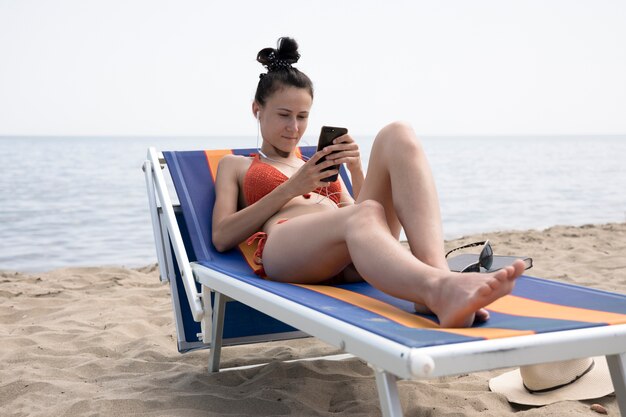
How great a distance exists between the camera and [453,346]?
67.1 inches

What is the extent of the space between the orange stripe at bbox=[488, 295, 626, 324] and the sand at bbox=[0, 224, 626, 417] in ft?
1.64

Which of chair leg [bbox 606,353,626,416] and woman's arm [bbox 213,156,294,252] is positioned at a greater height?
woman's arm [bbox 213,156,294,252]

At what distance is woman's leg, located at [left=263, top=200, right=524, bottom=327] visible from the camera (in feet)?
6.21

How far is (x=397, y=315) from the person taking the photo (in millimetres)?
2127

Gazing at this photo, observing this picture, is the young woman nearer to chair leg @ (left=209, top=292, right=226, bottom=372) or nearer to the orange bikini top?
the orange bikini top

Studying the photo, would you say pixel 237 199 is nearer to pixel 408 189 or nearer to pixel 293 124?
pixel 293 124

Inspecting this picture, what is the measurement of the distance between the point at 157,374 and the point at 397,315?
5.48 feet

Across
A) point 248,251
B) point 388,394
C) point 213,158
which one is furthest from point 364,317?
point 213,158

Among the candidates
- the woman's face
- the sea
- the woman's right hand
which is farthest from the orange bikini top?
the sea

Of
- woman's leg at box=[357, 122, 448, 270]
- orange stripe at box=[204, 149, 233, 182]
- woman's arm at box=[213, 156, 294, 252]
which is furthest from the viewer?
orange stripe at box=[204, 149, 233, 182]

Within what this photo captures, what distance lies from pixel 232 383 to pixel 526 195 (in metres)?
12.1

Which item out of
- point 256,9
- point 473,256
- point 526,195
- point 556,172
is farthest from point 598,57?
point 473,256

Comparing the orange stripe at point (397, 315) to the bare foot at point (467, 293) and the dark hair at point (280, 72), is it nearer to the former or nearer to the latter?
the bare foot at point (467, 293)

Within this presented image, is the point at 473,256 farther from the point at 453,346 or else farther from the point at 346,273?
the point at 453,346
